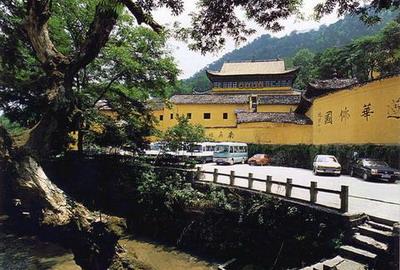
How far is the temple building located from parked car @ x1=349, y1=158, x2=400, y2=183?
128 centimetres

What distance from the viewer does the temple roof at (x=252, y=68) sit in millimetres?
44625

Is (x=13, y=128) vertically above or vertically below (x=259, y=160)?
above

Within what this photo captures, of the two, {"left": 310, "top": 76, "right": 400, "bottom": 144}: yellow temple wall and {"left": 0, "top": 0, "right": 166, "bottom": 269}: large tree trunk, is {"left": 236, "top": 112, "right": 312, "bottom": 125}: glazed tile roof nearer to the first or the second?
{"left": 310, "top": 76, "right": 400, "bottom": 144}: yellow temple wall

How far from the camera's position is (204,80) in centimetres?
8950

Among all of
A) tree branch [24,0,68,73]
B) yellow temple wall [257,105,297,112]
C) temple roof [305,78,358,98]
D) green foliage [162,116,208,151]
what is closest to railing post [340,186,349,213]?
tree branch [24,0,68,73]

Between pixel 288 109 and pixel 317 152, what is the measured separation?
14775 millimetres

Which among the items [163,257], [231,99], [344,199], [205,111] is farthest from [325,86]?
[163,257]

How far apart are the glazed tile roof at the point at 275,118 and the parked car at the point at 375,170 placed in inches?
447

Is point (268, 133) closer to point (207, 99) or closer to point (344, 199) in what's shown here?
point (207, 99)

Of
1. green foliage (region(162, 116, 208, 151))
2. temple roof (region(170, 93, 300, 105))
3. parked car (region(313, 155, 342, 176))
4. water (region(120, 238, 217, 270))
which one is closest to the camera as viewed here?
water (region(120, 238, 217, 270))

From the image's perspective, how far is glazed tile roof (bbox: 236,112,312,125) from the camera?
27.6m

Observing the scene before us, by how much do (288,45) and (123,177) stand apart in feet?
395

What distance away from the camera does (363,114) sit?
57.3ft

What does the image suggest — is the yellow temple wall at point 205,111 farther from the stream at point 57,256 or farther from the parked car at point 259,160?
the stream at point 57,256
